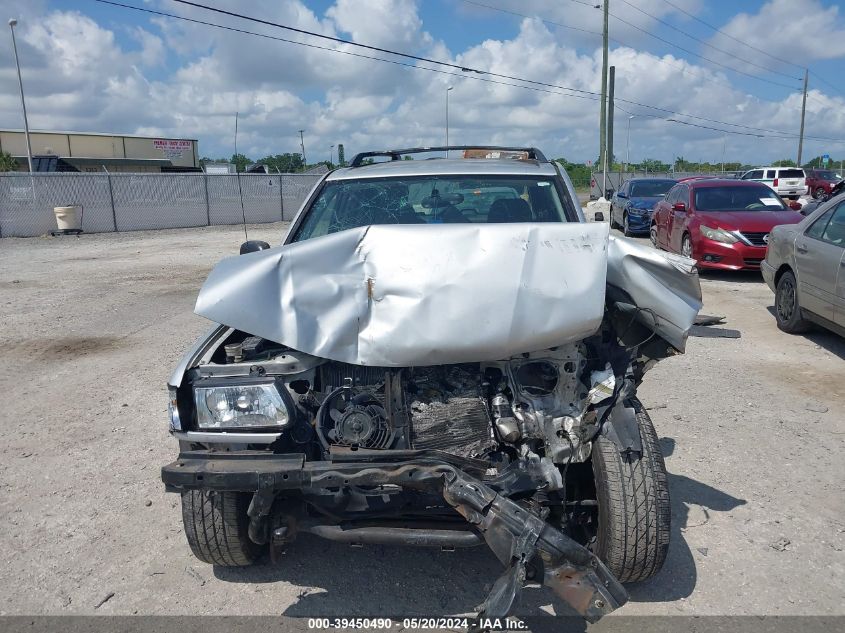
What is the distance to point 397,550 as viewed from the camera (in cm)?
369

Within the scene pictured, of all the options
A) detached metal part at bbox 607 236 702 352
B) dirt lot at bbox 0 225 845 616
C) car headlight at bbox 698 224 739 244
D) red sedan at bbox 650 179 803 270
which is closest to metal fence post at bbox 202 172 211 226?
red sedan at bbox 650 179 803 270

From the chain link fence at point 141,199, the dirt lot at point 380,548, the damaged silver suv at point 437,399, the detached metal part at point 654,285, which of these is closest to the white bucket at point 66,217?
the chain link fence at point 141,199

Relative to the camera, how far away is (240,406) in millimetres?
2980

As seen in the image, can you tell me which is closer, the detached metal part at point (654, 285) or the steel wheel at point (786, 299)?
the detached metal part at point (654, 285)

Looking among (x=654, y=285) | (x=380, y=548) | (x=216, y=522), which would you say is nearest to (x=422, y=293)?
(x=654, y=285)

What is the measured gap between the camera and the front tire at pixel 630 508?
9.69 feet

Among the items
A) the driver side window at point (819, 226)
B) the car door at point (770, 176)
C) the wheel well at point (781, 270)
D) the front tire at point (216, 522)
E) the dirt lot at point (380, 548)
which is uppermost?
the car door at point (770, 176)

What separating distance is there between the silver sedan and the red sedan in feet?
8.35

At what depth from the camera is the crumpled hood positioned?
2881 mm

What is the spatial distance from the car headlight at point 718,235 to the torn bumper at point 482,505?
990cm

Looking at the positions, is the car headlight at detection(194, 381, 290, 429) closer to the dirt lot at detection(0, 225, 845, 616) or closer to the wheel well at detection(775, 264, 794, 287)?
the dirt lot at detection(0, 225, 845, 616)

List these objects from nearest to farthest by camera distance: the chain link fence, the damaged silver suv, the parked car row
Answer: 1. the damaged silver suv
2. the parked car row
3. the chain link fence

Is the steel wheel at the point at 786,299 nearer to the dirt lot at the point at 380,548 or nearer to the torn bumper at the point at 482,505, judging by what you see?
the dirt lot at the point at 380,548

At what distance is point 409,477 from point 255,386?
78 cm
